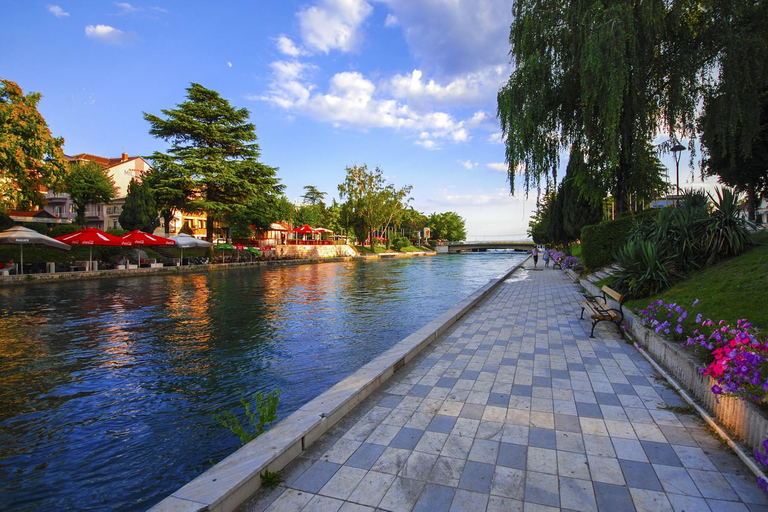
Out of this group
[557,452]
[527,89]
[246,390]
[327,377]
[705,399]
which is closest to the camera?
[557,452]

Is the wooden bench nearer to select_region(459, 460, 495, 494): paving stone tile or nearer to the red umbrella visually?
select_region(459, 460, 495, 494): paving stone tile

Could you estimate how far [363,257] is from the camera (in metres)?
57.9

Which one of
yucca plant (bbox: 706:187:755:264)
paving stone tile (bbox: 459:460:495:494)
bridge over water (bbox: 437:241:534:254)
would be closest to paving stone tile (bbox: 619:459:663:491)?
paving stone tile (bbox: 459:460:495:494)

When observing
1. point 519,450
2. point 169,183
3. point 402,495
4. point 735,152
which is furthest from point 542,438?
point 169,183

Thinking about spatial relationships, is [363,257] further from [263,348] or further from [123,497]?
[123,497]

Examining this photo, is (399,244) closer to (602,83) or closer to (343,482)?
(602,83)

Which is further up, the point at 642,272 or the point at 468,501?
the point at 642,272

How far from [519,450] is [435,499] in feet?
3.18

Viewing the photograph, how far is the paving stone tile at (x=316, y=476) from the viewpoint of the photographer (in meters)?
2.65

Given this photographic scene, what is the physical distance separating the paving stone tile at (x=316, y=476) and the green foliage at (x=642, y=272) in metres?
7.49

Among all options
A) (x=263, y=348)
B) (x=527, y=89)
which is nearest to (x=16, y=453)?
(x=263, y=348)

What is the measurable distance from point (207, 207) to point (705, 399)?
3588cm

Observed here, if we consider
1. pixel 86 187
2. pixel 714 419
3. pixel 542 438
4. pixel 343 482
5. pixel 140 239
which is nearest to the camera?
pixel 343 482

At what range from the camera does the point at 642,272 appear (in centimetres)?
805
